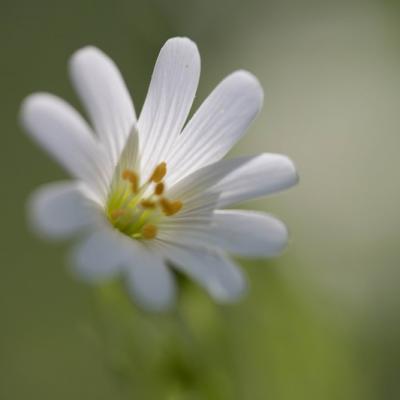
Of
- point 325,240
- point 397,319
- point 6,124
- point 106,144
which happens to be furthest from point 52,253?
point 106,144

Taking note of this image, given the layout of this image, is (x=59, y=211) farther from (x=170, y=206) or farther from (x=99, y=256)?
(x=170, y=206)

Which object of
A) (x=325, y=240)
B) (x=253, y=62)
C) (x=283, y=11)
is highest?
(x=283, y=11)

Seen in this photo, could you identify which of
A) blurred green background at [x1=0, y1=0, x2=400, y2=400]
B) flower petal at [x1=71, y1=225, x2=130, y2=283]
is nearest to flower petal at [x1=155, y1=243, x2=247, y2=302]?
flower petal at [x1=71, y1=225, x2=130, y2=283]

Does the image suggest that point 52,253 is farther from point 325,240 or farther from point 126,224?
point 126,224

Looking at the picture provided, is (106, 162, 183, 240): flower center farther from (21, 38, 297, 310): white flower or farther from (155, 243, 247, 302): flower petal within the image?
(155, 243, 247, 302): flower petal

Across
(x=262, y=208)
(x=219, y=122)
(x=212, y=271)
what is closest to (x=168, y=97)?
(x=219, y=122)
